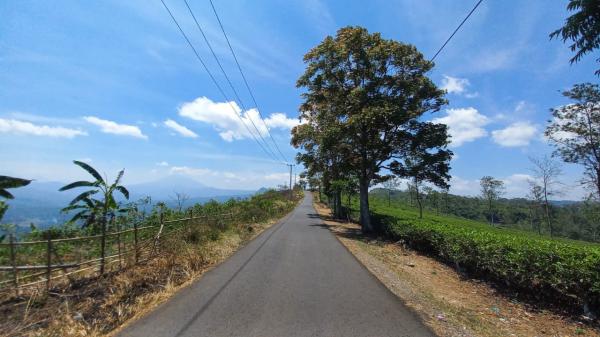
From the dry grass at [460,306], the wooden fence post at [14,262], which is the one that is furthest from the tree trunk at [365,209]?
the wooden fence post at [14,262]

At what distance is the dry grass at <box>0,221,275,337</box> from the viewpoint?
211 inches

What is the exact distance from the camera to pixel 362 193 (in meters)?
22.5

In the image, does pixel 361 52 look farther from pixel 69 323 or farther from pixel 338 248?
pixel 69 323

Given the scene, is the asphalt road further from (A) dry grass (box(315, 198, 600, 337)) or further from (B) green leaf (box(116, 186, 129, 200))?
(B) green leaf (box(116, 186, 129, 200))


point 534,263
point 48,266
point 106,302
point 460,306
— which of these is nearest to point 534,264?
point 534,263

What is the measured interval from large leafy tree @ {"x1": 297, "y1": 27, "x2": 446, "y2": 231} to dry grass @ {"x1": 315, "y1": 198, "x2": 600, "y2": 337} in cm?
928

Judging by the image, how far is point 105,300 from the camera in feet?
21.6

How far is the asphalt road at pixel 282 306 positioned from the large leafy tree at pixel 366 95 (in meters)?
10.6

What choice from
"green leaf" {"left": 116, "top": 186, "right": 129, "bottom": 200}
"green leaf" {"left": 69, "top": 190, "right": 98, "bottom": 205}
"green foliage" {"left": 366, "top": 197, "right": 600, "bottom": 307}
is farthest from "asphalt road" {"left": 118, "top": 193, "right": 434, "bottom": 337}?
"green leaf" {"left": 69, "top": 190, "right": 98, "bottom": 205}


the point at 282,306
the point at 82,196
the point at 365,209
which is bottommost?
the point at 282,306

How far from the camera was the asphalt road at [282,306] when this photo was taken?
5340 millimetres

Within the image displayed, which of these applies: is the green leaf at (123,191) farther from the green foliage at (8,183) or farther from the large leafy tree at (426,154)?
the large leafy tree at (426,154)

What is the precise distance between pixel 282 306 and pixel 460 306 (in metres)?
3.90

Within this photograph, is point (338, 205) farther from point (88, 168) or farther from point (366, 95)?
point (88, 168)
